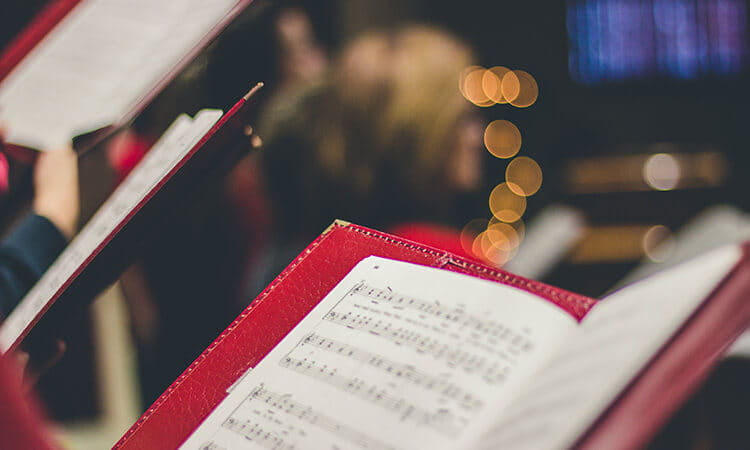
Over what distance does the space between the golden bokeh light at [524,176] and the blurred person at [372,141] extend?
64.2 inches

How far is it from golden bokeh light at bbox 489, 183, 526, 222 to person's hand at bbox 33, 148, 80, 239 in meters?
2.55

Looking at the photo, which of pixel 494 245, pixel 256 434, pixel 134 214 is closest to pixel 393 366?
pixel 256 434

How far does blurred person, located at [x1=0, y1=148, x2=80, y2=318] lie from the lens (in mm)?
869

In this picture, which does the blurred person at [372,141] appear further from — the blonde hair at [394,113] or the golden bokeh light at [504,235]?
the golden bokeh light at [504,235]

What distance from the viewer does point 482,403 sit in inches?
18.9

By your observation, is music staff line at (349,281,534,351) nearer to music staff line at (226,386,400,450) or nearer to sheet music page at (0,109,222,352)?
music staff line at (226,386,400,450)

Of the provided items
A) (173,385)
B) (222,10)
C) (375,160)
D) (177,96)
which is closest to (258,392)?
(173,385)

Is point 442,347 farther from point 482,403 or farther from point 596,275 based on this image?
point 596,275

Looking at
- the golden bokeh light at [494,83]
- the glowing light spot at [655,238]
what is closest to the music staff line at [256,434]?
the golden bokeh light at [494,83]

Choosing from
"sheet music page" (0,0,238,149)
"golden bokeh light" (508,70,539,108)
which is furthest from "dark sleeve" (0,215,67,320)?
"golden bokeh light" (508,70,539,108)

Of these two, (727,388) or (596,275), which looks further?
(596,275)

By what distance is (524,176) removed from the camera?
10.9 feet

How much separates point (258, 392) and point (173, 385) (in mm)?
119

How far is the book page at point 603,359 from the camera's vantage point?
40 centimetres
